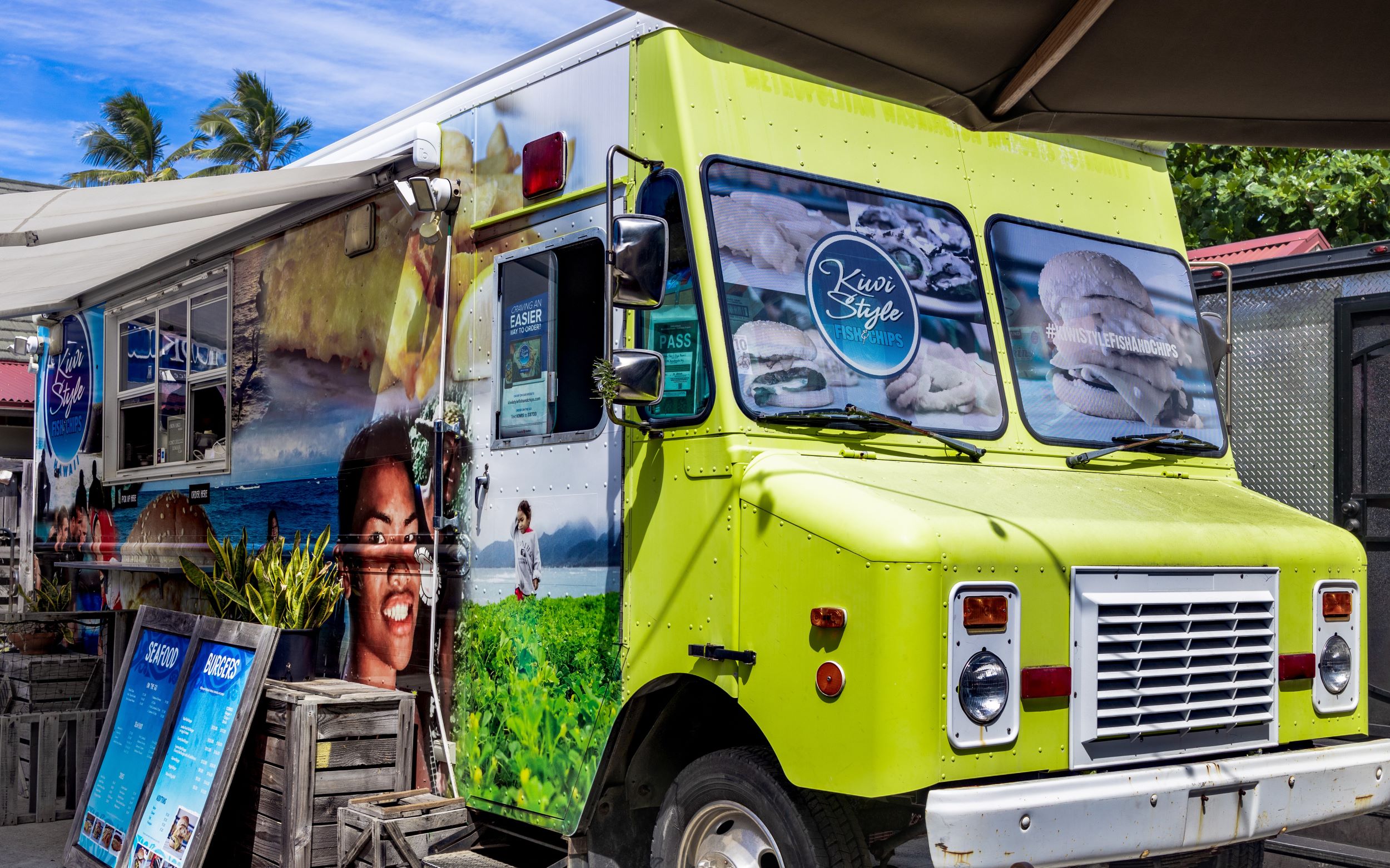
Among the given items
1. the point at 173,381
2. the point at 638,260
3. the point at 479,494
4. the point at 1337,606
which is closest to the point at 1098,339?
the point at 1337,606

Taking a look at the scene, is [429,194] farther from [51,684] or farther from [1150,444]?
[51,684]

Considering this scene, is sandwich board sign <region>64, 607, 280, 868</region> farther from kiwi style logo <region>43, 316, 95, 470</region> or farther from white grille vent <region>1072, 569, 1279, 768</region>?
white grille vent <region>1072, 569, 1279, 768</region>

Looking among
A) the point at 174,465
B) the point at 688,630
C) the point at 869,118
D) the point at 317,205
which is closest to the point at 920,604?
the point at 688,630

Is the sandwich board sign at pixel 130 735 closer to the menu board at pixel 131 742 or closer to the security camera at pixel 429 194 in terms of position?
the menu board at pixel 131 742

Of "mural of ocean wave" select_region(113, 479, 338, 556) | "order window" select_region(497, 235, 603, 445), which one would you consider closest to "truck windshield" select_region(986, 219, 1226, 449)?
"order window" select_region(497, 235, 603, 445)

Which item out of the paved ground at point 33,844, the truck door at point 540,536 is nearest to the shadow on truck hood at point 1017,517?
the truck door at point 540,536

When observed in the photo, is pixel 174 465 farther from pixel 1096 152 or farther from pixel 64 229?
pixel 1096 152

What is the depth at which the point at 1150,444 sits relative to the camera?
462cm

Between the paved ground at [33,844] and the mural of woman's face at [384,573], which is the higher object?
the mural of woman's face at [384,573]

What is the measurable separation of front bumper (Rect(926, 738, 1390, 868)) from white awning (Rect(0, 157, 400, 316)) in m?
3.54

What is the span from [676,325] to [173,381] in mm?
4636

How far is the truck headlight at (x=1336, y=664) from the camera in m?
4.25

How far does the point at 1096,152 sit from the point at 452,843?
3612 mm

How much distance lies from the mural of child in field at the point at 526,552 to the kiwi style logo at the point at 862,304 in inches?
51.4
